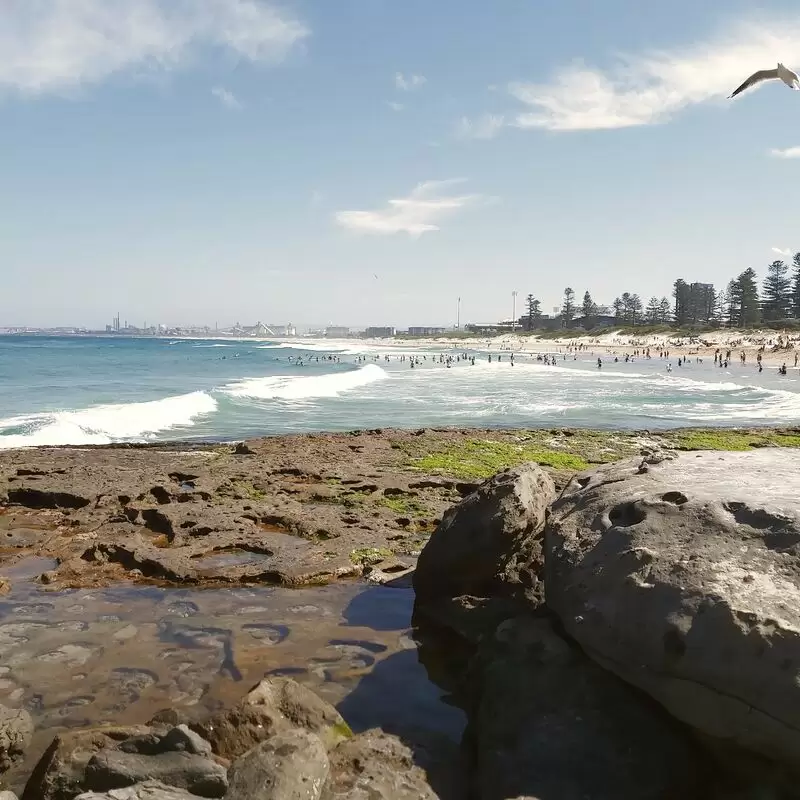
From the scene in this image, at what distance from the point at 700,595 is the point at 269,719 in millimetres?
2590

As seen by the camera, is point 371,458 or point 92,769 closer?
point 92,769

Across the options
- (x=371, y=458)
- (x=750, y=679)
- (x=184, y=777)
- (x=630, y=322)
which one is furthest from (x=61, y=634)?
(x=630, y=322)

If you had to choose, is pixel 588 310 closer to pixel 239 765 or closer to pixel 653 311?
pixel 653 311

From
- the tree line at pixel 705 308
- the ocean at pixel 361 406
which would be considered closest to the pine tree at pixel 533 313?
the tree line at pixel 705 308

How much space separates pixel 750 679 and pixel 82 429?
20618 millimetres

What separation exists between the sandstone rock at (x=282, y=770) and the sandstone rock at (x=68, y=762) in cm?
77

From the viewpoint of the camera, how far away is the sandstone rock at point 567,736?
3486 mm

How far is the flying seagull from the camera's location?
29.0 ft

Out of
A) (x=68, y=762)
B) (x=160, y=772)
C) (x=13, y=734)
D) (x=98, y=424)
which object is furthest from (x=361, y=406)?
(x=160, y=772)

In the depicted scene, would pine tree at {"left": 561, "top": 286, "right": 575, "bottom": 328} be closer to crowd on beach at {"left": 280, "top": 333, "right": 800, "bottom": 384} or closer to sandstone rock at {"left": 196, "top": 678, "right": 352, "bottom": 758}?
crowd on beach at {"left": 280, "top": 333, "right": 800, "bottom": 384}

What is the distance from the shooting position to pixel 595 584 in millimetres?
4191

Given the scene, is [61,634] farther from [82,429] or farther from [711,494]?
[82,429]

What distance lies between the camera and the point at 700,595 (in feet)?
11.9

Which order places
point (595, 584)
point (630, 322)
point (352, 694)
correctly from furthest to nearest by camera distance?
point (630, 322)
point (352, 694)
point (595, 584)
